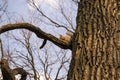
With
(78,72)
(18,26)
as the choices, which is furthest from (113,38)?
(18,26)

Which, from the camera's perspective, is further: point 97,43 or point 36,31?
point 36,31

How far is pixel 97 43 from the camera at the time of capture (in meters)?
2.25

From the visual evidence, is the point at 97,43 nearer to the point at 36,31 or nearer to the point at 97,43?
the point at 97,43

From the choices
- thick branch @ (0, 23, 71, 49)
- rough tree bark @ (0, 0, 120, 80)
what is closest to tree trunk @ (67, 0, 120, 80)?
rough tree bark @ (0, 0, 120, 80)

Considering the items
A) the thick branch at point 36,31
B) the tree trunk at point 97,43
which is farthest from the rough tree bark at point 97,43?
the thick branch at point 36,31

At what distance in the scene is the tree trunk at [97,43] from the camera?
2.14 meters

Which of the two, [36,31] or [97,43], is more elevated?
[36,31]

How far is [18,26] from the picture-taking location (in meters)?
2.65

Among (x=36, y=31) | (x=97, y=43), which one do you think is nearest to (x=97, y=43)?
(x=97, y=43)

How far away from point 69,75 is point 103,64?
1.03 feet

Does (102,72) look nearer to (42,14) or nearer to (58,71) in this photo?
(42,14)

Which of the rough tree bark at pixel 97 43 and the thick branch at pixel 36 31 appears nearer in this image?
the rough tree bark at pixel 97 43

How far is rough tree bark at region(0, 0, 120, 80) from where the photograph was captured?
7.02ft

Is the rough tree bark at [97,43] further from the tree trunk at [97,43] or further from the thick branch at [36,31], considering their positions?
the thick branch at [36,31]
